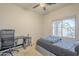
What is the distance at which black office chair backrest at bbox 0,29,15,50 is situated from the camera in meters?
1.84

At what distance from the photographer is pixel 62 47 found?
1812mm

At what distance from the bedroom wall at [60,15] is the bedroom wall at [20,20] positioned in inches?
4.1

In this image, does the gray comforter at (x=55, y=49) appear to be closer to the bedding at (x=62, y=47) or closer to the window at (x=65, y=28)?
the bedding at (x=62, y=47)

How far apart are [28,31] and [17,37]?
0.21 m

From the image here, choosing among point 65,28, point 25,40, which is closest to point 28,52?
point 25,40

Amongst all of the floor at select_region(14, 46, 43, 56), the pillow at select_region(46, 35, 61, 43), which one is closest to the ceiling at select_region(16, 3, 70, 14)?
the pillow at select_region(46, 35, 61, 43)

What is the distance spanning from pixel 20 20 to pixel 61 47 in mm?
807

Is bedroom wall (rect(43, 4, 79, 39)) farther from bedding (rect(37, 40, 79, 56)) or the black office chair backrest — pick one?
the black office chair backrest

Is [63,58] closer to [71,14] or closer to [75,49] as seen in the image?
[75,49]

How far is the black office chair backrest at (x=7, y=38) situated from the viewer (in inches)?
72.5

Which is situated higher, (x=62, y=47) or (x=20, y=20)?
(x=20, y=20)

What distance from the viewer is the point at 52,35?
1.90m

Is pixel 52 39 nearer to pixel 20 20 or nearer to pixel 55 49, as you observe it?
pixel 55 49

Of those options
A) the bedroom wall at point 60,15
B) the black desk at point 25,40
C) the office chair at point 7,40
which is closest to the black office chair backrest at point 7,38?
the office chair at point 7,40
